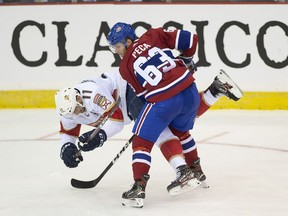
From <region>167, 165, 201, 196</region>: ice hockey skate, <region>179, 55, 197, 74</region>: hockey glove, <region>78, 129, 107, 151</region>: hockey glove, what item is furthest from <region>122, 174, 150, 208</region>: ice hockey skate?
<region>179, 55, 197, 74</region>: hockey glove

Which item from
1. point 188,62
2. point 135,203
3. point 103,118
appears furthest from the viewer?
point 188,62

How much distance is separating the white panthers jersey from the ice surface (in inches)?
12.0

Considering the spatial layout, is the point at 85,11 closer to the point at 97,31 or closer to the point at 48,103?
the point at 97,31

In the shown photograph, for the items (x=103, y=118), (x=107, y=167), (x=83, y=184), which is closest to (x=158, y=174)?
(x=107, y=167)

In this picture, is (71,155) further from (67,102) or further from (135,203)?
(135,203)

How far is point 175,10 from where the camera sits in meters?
6.40

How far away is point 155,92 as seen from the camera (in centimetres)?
331

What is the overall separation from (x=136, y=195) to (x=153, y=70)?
1.82 ft

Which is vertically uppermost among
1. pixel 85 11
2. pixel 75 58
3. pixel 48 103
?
pixel 85 11

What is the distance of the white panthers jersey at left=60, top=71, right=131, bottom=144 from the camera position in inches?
136

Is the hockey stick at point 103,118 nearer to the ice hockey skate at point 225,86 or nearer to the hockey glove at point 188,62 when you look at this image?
the hockey glove at point 188,62

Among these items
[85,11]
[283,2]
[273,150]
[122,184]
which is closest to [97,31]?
[85,11]

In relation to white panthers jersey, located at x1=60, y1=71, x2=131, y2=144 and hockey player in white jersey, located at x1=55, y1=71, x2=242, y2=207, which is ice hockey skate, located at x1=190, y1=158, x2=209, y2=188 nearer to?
hockey player in white jersey, located at x1=55, y1=71, x2=242, y2=207

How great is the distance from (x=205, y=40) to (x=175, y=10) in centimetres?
37
